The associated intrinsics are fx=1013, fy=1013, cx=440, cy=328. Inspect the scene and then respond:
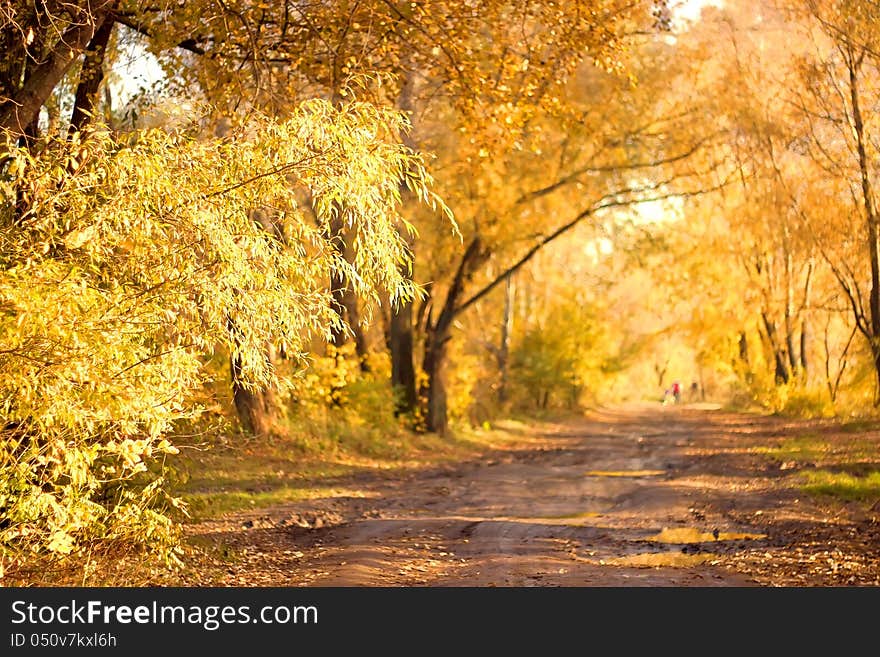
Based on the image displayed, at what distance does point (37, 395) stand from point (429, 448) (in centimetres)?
1716

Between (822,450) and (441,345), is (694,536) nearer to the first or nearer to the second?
(822,450)

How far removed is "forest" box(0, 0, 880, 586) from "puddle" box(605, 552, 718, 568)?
0.19 ft

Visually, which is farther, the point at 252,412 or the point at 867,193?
the point at 867,193

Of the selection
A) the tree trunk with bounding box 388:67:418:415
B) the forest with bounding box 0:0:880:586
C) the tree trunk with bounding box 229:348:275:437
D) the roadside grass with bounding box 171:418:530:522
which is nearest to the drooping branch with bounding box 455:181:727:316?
the forest with bounding box 0:0:880:586

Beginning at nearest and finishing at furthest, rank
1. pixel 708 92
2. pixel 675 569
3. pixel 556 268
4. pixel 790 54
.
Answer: pixel 675 569, pixel 790 54, pixel 708 92, pixel 556 268

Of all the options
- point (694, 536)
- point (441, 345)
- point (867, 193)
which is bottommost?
point (694, 536)

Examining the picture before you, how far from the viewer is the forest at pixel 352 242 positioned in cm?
798

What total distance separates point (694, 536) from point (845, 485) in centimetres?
448

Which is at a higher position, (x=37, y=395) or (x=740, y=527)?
(x=37, y=395)

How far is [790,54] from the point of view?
23281 millimetres

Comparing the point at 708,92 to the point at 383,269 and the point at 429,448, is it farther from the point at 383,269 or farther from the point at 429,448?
the point at 383,269

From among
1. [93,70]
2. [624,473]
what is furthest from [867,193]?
[93,70]

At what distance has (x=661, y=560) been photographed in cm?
1007

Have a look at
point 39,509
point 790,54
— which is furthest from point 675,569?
point 790,54
